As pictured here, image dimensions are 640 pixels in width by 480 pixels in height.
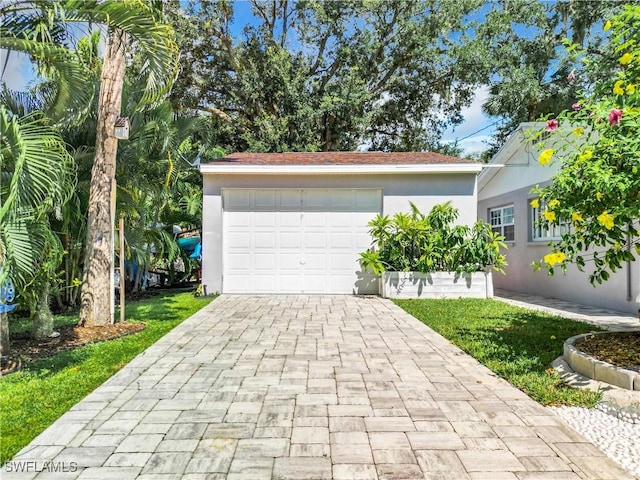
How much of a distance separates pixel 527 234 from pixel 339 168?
17.0 feet

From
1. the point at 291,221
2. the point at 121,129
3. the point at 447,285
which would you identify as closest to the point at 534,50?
A: the point at 447,285

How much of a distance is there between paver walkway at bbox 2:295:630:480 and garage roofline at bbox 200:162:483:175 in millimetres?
5933

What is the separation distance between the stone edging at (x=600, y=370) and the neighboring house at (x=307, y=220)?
6.68 m

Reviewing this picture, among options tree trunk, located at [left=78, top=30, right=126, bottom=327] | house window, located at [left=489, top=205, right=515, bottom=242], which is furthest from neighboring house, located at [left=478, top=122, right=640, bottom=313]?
tree trunk, located at [left=78, top=30, right=126, bottom=327]

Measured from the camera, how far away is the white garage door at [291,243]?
428 inches

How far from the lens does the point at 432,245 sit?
979 cm

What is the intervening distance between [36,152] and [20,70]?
230cm

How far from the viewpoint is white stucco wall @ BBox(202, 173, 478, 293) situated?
10.7 meters

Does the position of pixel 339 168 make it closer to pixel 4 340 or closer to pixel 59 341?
pixel 59 341

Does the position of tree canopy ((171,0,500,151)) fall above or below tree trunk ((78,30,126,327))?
above

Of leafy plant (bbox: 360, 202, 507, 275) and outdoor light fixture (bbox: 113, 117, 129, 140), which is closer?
outdoor light fixture (bbox: 113, 117, 129, 140)

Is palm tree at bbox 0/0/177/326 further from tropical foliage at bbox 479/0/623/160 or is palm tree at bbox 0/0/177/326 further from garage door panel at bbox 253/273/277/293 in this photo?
tropical foliage at bbox 479/0/623/160

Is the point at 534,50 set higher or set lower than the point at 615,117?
higher

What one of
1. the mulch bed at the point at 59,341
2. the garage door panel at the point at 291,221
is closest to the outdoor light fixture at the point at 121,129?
the mulch bed at the point at 59,341
